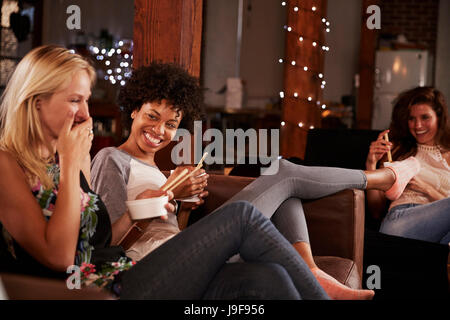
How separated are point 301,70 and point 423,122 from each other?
1.67 metres

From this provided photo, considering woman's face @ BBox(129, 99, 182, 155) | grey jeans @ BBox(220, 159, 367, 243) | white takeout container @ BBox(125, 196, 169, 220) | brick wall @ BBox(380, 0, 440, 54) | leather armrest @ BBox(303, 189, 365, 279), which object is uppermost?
brick wall @ BBox(380, 0, 440, 54)

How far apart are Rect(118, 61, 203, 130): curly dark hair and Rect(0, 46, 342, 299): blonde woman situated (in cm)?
58

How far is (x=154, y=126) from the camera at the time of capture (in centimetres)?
215

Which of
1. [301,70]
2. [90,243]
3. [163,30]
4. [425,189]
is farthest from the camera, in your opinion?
[301,70]

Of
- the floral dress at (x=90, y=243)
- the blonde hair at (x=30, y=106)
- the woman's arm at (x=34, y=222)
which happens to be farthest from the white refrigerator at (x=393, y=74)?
the woman's arm at (x=34, y=222)

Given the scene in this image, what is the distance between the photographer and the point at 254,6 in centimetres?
796

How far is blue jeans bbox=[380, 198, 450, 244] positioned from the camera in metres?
2.68

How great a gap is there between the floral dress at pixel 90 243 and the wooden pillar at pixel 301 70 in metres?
3.07

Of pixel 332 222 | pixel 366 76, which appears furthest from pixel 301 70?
pixel 366 76

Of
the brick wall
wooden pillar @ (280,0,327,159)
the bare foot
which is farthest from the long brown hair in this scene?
the brick wall

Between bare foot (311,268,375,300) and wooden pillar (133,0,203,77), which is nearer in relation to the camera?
bare foot (311,268,375,300)

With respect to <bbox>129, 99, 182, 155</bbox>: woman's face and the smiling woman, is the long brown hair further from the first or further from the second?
<bbox>129, 99, 182, 155</bbox>: woman's face

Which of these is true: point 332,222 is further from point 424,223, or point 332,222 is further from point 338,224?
point 424,223

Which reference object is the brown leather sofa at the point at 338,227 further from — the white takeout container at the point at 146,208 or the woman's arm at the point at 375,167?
the white takeout container at the point at 146,208
